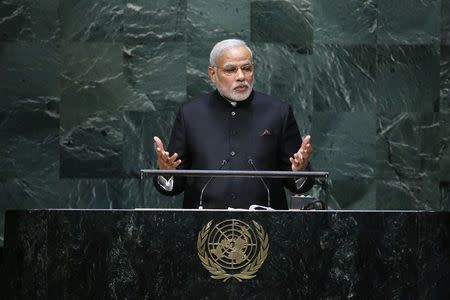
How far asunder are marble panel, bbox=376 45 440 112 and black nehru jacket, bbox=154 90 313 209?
7.54ft

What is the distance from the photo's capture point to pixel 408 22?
9.45 metres

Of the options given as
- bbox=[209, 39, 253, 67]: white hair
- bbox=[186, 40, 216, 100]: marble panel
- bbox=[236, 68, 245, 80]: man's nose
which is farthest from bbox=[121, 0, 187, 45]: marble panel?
bbox=[236, 68, 245, 80]: man's nose

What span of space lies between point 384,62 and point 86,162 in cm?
239

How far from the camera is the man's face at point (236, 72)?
699cm

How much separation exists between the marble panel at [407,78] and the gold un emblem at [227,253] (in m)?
4.01

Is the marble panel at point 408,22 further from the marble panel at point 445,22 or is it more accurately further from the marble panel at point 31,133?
the marble panel at point 31,133

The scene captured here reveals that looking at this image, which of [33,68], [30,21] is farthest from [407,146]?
[30,21]

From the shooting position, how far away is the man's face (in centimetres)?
699

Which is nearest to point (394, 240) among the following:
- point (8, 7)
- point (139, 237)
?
point (139, 237)

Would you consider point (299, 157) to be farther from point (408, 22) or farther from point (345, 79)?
point (408, 22)

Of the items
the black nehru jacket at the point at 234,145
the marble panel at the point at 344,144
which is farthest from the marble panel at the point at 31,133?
the black nehru jacket at the point at 234,145

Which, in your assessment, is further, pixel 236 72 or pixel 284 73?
pixel 284 73

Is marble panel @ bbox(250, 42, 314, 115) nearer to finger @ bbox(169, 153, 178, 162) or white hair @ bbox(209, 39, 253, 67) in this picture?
white hair @ bbox(209, 39, 253, 67)

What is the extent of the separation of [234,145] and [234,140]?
0.04 metres
